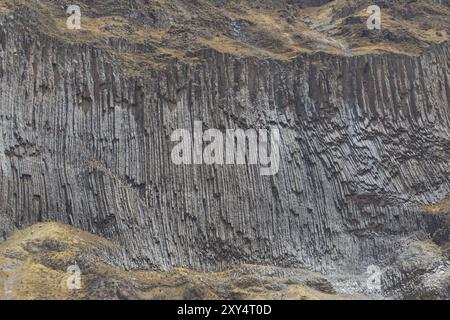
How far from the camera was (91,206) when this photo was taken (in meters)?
29.8

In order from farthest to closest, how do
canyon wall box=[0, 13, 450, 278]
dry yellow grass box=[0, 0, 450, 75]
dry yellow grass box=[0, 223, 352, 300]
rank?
dry yellow grass box=[0, 0, 450, 75] → canyon wall box=[0, 13, 450, 278] → dry yellow grass box=[0, 223, 352, 300]

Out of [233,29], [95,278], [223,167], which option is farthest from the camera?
[233,29]

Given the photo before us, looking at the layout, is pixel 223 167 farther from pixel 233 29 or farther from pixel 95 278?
pixel 95 278

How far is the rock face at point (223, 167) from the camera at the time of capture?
1177 inches

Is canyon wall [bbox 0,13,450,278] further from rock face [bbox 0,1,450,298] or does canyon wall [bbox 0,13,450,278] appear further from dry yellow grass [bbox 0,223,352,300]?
dry yellow grass [bbox 0,223,352,300]

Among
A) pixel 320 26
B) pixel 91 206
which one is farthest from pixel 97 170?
pixel 320 26

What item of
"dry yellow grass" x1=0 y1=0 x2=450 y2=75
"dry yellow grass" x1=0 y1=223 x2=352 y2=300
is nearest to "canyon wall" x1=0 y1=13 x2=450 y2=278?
"dry yellow grass" x1=0 y1=0 x2=450 y2=75

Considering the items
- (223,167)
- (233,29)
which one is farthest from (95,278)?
(233,29)

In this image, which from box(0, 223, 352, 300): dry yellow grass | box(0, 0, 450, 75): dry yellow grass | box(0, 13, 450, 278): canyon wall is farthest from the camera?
box(0, 0, 450, 75): dry yellow grass

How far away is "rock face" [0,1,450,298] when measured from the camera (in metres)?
29.9

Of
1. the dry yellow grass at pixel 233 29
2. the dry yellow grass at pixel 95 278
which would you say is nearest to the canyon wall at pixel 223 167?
the dry yellow grass at pixel 233 29

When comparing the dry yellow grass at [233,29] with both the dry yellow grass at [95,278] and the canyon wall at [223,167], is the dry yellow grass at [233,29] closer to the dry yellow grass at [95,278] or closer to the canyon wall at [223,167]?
the canyon wall at [223,167]

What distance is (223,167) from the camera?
106 ft
